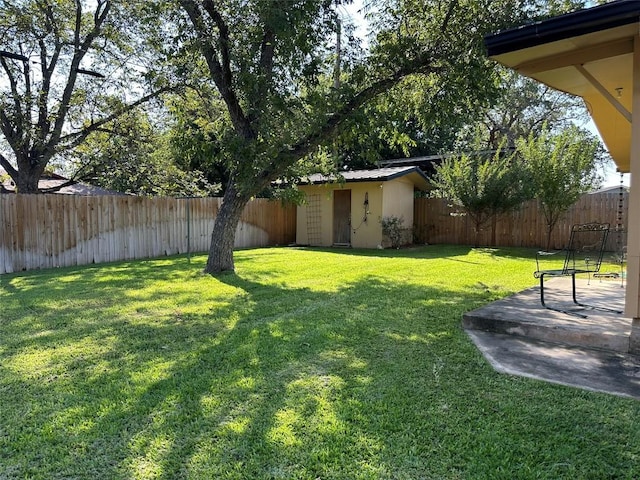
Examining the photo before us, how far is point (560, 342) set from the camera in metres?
3.96

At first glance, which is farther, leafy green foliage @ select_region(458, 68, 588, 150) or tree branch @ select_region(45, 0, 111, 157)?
leafy green foliage @ select_region(458, 68, 588, 150)

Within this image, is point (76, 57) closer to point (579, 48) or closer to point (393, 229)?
point (393, 229)

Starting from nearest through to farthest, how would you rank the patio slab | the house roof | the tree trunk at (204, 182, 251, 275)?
the patio slab → the tree trunk at (204, 182, 251, 275) → the house roof

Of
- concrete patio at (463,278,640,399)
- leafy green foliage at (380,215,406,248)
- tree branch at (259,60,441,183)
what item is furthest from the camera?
leafy green foliage at (380,215,406,248)

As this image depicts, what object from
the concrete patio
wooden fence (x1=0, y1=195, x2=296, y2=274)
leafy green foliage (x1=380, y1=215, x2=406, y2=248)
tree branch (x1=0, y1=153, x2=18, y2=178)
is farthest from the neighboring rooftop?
the concrete patio

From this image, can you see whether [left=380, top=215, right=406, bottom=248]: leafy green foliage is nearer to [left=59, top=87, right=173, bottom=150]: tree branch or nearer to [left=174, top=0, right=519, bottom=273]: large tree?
[left=174, top=0, right=519, bottom=273]: large tree

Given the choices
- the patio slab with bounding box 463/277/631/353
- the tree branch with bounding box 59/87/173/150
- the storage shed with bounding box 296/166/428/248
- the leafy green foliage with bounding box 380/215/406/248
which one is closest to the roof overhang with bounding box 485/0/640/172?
the patio slab with bounding box 463/277/631/353

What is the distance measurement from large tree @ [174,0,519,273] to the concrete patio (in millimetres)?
4098

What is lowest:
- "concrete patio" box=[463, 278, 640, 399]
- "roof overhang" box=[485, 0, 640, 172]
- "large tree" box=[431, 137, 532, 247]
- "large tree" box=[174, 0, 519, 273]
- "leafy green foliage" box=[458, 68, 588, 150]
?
"concrete patio" box=[463, 278, 640, 399]

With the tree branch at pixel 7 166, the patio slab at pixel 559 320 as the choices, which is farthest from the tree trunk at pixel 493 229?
the tree branch at pixel 7 166

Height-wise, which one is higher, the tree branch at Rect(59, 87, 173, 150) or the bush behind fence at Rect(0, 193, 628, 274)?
the tree branch at Rect(59, 87, 173, 150)

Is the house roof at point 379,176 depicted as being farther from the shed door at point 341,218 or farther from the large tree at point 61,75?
the large tree at point 61,75

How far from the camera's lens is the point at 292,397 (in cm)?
288

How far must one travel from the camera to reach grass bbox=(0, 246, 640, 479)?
2.16m
